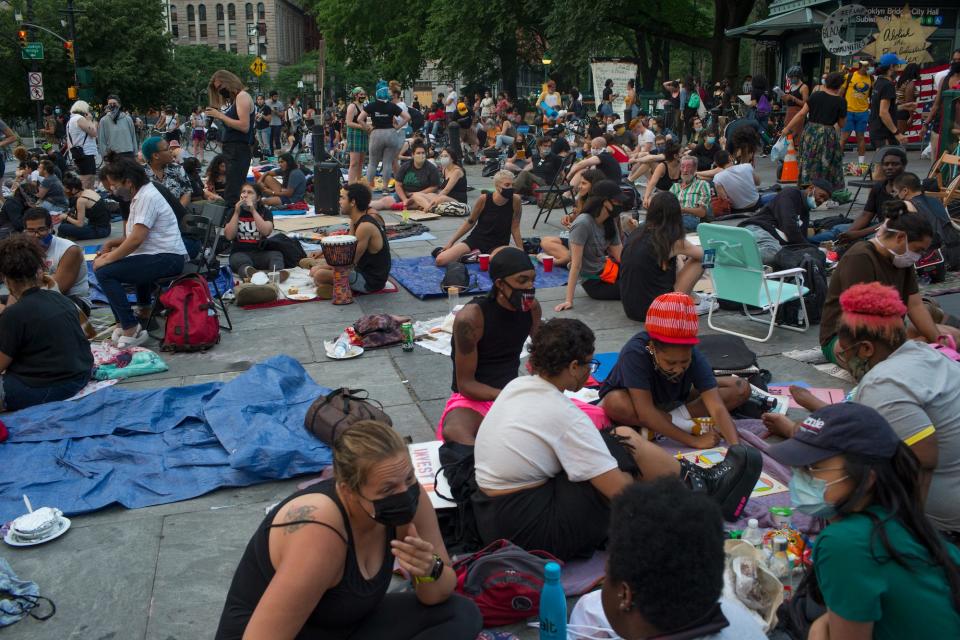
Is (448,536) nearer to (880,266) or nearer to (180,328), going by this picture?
(880,266)

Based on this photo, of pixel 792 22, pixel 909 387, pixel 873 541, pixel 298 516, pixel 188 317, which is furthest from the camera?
pixel 792 22

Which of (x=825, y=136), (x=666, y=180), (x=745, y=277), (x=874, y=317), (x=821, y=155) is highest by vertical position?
(x=825, y=136)

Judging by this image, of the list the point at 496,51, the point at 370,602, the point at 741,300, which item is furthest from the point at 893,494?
the point at 496,51

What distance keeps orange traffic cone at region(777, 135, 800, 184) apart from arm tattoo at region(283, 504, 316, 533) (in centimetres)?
1239

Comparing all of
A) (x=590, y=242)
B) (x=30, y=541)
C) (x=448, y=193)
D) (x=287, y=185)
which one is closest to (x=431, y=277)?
(x=590, y=242)

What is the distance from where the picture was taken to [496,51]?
38188 millimetres

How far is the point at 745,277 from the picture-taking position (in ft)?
24.5

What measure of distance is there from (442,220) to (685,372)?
9.50 metres

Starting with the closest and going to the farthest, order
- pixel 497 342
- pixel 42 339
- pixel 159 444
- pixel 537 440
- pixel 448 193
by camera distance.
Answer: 1. pixel 537 440
2. pixel 497 342
3. pixel 159 444
4. pixel 42 339
5. pixel 448 193

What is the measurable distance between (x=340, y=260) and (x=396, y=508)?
6.32 m

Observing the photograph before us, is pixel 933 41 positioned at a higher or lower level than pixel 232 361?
higher

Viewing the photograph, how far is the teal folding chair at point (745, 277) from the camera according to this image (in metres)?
A: 7.27

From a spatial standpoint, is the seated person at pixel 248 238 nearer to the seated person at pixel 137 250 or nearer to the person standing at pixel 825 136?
the seated person at pixel 137 250

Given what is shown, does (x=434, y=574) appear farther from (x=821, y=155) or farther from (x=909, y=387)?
(x=821, y=155)
